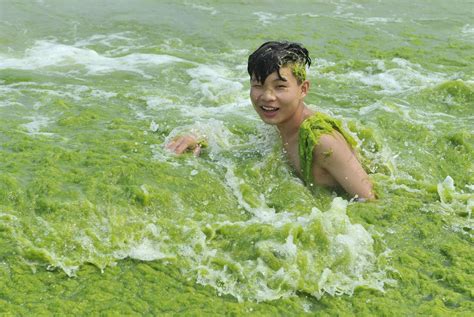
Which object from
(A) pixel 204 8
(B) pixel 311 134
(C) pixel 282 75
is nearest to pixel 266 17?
(A) pixel 204 8

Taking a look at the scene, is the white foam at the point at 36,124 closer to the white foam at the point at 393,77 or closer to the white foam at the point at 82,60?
the white foam at the point at 82,60

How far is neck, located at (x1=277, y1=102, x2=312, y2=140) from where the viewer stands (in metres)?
4.42

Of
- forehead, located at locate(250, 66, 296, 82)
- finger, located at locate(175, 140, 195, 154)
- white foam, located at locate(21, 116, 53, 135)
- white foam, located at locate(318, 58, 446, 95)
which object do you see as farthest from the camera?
white foam, located at locate(318, 58, 446, 95)

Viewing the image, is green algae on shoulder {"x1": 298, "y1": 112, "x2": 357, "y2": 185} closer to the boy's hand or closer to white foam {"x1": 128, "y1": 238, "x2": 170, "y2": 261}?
the boy's hand

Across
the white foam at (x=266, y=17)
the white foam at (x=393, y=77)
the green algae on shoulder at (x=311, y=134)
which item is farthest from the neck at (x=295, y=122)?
the white foam at (x=266, y=17)

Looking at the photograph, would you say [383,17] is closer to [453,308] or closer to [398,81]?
[398,81]

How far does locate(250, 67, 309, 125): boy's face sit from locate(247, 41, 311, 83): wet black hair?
0.04 m

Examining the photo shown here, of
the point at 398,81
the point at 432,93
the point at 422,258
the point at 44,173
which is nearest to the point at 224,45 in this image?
the point at 398,81

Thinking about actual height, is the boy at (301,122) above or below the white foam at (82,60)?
above

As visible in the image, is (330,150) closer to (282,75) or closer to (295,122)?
(295,122)

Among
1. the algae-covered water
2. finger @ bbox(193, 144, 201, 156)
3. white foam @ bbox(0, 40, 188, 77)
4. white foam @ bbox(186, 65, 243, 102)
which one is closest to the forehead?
the algae-covered water

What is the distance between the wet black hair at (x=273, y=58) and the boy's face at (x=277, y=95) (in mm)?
43

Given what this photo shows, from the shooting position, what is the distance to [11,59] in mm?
8156

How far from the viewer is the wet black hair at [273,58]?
164 inches
